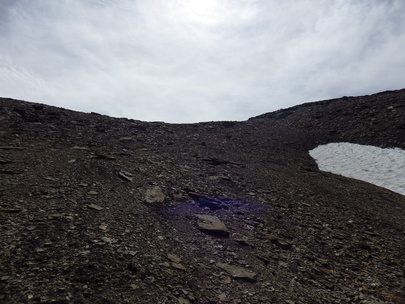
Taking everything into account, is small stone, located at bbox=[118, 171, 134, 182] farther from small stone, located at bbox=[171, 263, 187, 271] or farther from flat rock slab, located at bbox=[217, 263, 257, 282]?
flat rock slab, located at bbox=[217, 263, 257, 282]

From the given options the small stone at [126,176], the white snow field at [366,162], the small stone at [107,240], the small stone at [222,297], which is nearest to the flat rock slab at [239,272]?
the small stone at [222,297]

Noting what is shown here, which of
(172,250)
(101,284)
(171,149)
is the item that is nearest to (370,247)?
(172,250)

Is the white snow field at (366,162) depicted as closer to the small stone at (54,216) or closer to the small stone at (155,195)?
the small stone at (155,195)

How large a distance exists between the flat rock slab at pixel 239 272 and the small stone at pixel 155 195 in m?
3.35

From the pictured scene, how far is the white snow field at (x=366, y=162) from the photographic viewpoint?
57.5 ft

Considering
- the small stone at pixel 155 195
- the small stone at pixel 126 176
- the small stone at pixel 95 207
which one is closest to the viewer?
the small stone at pixel 95 207

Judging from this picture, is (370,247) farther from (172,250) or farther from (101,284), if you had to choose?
(101,284)

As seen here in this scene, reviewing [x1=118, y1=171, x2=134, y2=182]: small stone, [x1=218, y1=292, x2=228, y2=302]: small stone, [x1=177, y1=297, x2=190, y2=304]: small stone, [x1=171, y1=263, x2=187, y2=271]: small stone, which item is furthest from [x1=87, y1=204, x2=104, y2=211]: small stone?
[x1=218, y1=292, x2=228, y2=302]: small stone

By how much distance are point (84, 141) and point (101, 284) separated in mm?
10356

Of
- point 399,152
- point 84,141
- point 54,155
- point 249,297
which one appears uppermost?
point 399,152

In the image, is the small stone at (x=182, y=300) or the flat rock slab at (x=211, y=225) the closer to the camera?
the small stone at (x=182, y=300)

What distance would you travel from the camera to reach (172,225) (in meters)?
7.61

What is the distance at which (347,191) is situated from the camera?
13.8 meters

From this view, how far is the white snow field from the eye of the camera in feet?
57.5
